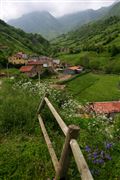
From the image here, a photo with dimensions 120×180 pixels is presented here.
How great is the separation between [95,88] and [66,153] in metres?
68.3

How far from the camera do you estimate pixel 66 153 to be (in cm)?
439

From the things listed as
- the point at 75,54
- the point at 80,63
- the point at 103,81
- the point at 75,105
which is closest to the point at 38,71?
the point at 103,81

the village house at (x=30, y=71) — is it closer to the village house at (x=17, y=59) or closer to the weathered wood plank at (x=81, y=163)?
the village house at (x=17, y=59)

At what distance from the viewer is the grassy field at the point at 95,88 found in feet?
209

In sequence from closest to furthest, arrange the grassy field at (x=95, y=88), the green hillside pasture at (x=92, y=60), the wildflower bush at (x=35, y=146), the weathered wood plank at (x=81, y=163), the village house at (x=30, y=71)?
the weathered wood plank at (x=81, y=163)
the wildflower bush at (x=35, y=146)
the grassy field at (x=95, y=88)
the village house at (x=30, y=71)
the green hillside pasture at (x=92, y=60)

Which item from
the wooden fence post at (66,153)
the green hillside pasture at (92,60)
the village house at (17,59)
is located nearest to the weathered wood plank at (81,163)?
the wooden fence post at (66,153)

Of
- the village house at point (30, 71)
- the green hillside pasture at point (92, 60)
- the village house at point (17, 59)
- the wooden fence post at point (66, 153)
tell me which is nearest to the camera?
the wooden fence post at point (66, 153)

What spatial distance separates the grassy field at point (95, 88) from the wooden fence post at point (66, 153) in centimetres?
5256

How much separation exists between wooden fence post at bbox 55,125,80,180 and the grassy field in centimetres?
5256

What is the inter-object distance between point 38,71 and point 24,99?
7748cm

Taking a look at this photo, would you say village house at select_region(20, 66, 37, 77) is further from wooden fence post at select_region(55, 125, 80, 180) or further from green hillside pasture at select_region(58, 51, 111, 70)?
wooden fence post at select_region(55, 125, 80, 180)

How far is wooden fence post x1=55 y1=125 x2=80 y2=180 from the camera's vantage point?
14.0ft

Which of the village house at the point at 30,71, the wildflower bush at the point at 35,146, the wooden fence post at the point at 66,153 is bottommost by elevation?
the village house at the point at 30,71

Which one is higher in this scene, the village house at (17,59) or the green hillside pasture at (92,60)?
the village house at (17,59)
